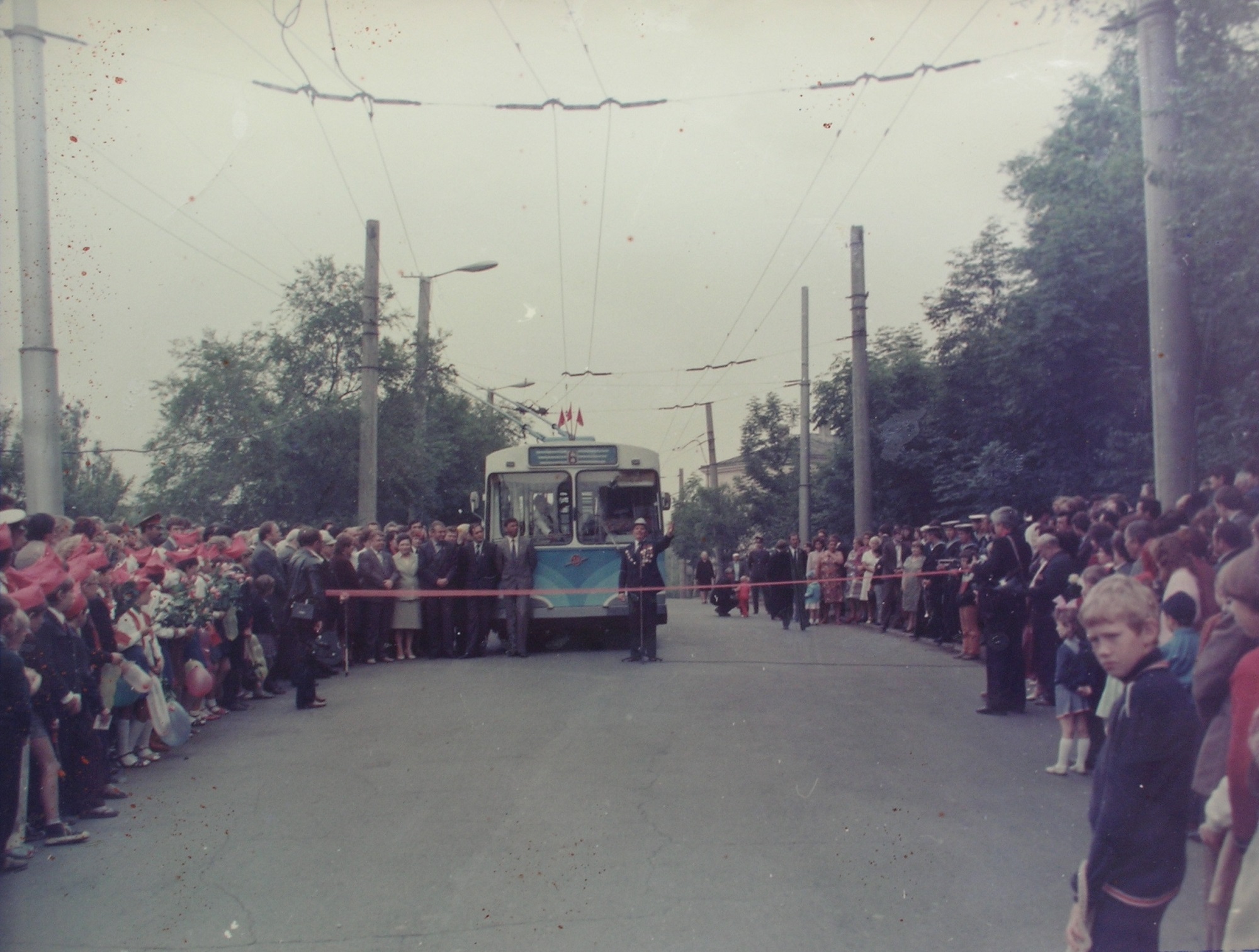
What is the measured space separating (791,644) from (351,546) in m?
6.57

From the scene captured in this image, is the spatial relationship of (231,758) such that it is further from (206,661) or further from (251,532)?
(251,532)

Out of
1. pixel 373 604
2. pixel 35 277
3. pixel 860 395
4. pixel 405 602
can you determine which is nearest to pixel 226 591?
pixel 35 277

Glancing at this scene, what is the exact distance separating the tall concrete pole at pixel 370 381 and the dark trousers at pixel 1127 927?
15694 millimetres

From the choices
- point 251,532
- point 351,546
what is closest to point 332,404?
point 351,546

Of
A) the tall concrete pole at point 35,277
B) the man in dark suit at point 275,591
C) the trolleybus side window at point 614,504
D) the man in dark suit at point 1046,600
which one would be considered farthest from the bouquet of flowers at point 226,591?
the man in dark suit at point 1046,600

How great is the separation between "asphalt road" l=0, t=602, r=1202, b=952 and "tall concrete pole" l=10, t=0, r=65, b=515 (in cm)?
227

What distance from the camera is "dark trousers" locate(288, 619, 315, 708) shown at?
10.9 m

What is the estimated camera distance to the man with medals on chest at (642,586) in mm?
14588

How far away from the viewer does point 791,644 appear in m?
16.8

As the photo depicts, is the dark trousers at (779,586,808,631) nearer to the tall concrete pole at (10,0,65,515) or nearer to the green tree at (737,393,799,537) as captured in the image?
the tall concrete pole at (10,0,65,515)

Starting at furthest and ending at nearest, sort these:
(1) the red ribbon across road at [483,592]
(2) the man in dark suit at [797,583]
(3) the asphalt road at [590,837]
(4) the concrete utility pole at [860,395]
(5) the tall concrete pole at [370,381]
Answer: (4) the concrete utility pole at [860,395]
(2) the man in dark suit at [797,583]
(5) the tall concrete pole at [370,381]
(1) the red ribbon across road at [483,592]
(3) the asphalt road at [590,837]

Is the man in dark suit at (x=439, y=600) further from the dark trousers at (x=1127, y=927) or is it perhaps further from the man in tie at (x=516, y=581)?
the dark trousers at (x=1127, y=927)

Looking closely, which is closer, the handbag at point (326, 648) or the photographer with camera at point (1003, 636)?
the photographer with camera at point (1003, 636)

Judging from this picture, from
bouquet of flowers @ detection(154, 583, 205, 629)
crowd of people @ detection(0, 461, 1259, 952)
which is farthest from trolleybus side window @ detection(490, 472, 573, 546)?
bouquet of flowers @ detection(154, 583, 205, 629)
